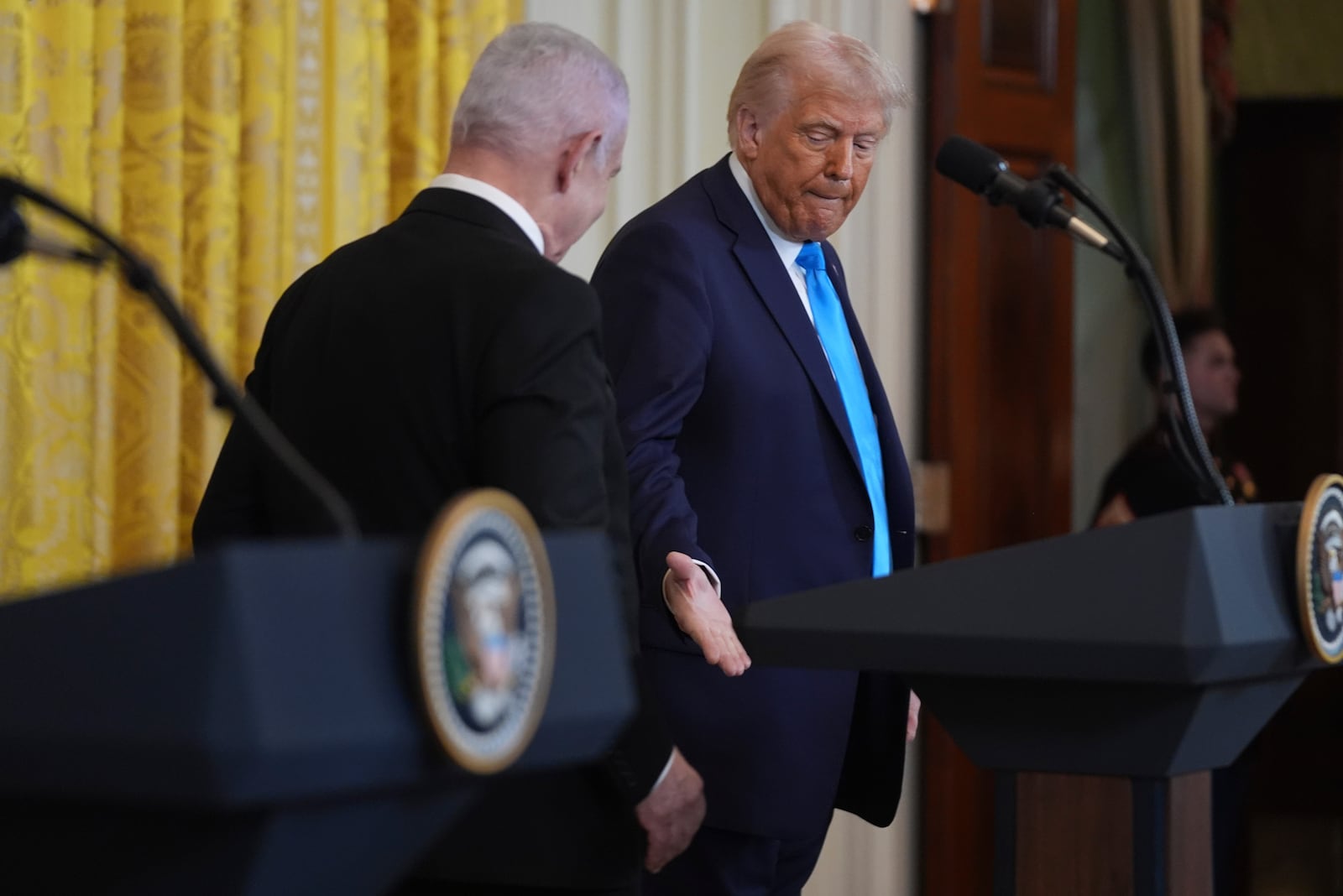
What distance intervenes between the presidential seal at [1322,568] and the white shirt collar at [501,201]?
83 centimetres

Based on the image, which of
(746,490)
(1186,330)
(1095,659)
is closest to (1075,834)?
(1095,659)

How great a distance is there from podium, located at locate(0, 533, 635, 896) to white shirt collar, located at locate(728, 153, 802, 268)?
1.54 meters

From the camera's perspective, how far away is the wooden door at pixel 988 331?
4320mm

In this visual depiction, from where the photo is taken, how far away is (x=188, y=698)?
104 cm

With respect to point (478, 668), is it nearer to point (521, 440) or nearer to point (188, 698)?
point (188, 698)

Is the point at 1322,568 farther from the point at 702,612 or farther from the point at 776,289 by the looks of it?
Answer: the point at 776,289

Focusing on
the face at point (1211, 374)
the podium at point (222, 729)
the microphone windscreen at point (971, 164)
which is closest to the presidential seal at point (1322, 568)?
the microphone windscreen at point (971, 164)

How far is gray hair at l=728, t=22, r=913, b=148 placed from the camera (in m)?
2.67

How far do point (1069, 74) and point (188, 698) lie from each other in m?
3.96

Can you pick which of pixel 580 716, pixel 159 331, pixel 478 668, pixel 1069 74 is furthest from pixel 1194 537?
pixel 1069 74

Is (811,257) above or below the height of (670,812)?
above

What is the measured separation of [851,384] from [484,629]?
→ 1582 millimetres

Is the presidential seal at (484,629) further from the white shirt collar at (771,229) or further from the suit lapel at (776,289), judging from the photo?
the white shirt collar at (771,229)

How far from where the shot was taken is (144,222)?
270 centimetres
